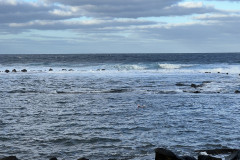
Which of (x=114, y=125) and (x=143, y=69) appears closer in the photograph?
(x=114, y=125)

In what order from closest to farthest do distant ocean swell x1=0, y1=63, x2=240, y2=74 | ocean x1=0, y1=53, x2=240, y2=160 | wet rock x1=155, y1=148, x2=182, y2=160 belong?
wet rock x1=155, y1=148, x2=182, y2=160 < ocean x1=0, y1=53, x2=240, y2=160 < distant ocean swell x1=0, y1=63, x2=240, y2=74

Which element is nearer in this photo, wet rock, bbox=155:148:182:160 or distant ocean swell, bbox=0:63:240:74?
wet rock, bbox=155:148:182:160

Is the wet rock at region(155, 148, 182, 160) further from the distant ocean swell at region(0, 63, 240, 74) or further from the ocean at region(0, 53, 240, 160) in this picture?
the distant ocean swell at region(0, 63, 240, 74)

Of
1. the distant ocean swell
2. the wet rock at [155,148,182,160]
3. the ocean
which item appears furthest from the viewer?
the distant ocean swell

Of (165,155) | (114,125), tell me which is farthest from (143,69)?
(165,155)

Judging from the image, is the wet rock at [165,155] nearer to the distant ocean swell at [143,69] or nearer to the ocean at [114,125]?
the ocean at [114,125]

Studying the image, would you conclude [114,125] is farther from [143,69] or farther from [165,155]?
[143,69]

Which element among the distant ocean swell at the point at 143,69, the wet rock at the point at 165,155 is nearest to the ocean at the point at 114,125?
the wet rock at the point at 165,155

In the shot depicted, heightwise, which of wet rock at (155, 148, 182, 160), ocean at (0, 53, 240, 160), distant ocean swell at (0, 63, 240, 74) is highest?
distant ocean swell at (0, 63, 240, 74)

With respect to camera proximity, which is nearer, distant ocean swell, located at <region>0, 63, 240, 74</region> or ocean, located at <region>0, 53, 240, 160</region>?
ocean, located at <region>0, 53, 240, 160</region>

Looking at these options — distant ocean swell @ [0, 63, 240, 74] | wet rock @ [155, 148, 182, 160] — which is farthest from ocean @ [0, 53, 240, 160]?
distant ocean swell @ [0, 63, 240, 74]

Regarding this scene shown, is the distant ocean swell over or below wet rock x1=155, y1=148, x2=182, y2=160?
over

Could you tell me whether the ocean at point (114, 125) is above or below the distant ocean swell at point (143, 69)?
below

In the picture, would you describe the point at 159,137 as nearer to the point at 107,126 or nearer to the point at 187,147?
the point at 187,147
